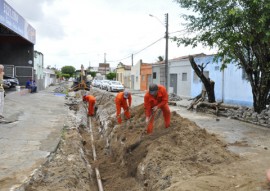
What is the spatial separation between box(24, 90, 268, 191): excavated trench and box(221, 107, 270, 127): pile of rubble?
467 centimetres

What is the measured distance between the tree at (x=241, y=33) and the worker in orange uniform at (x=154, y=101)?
396 centimetres

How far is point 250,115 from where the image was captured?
14875 millimetres

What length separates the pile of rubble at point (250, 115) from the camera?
13631mm

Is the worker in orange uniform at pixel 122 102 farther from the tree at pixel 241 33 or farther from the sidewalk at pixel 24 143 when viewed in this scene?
the tree at pixel 241 33

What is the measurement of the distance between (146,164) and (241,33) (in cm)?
713

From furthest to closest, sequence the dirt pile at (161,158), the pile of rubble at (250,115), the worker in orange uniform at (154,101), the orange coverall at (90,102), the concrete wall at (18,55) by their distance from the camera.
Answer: the concrete wall at (18,55) < the orange coverall at (90,102) < the pile of rubble at (250,115) < the worker in orange uniform at (154,101) < the dirt pile at (161,158)

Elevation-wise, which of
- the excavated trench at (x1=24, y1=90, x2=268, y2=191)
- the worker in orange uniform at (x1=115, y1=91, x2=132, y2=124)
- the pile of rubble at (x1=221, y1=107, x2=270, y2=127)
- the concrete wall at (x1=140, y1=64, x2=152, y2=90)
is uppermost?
the concrete wall at (x1=140, y1=64, x2=152, y2=90)

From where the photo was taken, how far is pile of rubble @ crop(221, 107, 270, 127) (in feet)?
44.7

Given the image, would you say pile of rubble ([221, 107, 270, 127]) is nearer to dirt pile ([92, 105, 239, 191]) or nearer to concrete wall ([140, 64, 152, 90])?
dirt pile ([92, 105, 239, 191])

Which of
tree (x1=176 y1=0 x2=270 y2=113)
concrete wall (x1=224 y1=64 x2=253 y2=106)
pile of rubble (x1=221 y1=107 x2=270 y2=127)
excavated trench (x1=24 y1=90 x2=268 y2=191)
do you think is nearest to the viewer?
excavated trench (x1=24 y1=90 x2=268 y2=191)

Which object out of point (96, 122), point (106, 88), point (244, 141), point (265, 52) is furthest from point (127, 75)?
point (244, 141)

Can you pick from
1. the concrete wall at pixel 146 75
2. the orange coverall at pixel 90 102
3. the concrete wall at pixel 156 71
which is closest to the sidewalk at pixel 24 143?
the orange coverall at pixel 90 102

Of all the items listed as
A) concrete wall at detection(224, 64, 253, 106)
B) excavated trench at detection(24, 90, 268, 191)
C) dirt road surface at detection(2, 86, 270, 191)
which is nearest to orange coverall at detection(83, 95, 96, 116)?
dirt road surface at detection(2, 86, 270, 191)

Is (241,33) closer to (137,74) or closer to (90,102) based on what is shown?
(90,102)
